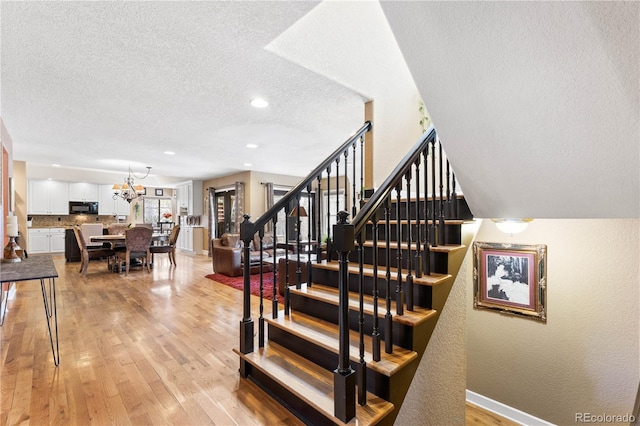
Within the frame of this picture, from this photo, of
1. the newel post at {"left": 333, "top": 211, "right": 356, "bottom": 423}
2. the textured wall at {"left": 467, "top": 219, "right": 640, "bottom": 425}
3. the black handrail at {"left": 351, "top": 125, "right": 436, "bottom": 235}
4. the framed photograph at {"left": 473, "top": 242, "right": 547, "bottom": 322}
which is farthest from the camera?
the framed photograph at {"left": 473, "top": 242, "right": 547, "bottom": 322}

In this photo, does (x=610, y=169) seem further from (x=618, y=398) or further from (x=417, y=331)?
(x=618, y=398)

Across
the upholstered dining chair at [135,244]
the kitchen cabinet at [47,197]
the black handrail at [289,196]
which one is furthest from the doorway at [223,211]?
the black handrail at [289,196]

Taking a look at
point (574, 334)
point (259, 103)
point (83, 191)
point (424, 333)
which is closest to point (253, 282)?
point (259, 103)

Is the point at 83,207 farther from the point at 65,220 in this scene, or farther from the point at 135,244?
the point at 135,244

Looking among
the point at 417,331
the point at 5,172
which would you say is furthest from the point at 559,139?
the point at 5,172

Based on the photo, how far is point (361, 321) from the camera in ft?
5.37

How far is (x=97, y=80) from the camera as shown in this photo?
114 inches

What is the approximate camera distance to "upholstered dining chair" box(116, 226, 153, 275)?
6.11 metres

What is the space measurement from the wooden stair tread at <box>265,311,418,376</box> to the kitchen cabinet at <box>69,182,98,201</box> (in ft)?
33.0

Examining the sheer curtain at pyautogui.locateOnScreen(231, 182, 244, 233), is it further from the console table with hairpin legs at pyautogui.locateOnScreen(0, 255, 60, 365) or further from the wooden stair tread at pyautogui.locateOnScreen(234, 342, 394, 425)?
the wooden stair tread at pyautogui.locateOnScreen(234, 342, 394, 425)

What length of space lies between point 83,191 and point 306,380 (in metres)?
10.8

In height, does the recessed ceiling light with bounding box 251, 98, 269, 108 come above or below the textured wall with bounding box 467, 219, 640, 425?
above

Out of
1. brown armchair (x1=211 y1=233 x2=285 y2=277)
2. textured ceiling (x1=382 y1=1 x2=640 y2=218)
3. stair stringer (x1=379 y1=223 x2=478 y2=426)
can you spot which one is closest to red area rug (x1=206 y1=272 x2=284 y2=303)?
brown armchair (x1=211 y1=233 x2=285 y2=277)

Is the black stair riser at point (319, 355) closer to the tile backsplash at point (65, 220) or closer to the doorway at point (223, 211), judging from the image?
→ the doorway at point (223, 211)
